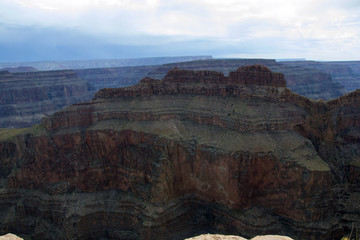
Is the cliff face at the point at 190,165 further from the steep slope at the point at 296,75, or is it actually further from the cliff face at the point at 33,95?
the steep slope at the point at 296,75

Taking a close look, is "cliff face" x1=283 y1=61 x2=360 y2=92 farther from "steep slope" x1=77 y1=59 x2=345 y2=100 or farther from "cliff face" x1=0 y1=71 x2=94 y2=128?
"cliff face" x1=0 y1=71 x2=94 y2=128

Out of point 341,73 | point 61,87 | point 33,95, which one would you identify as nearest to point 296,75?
point 341,73

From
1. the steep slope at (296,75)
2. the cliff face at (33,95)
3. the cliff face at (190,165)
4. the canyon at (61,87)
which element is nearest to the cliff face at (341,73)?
the canyon at (61,87)

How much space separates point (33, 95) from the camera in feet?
364

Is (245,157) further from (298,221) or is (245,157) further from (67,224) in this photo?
(67,224)

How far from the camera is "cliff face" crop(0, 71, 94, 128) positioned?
10119 cm

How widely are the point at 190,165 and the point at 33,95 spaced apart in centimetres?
9325

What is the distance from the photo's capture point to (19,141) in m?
43.6

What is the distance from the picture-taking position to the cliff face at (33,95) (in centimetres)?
10119

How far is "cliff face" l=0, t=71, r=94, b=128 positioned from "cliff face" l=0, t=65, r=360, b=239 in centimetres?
6307

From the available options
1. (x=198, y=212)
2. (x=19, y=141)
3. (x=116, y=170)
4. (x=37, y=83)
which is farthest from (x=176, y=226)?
(x=37, y=83)

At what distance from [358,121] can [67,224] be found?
149 ft

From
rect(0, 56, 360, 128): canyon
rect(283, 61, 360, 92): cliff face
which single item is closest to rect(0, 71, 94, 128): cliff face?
rect(0, 56, 360, 128): canyon

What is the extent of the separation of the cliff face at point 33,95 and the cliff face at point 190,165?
63.1 m
